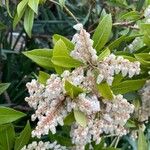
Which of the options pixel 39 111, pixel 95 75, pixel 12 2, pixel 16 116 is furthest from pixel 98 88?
pixel 12 2

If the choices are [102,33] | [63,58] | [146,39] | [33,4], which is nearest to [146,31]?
[146,39]

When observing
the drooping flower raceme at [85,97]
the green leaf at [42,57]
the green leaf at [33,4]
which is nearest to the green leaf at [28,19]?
the green leaf at [33,4]

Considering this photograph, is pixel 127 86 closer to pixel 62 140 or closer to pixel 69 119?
pixel 69 119

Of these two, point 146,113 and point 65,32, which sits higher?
point 65,32

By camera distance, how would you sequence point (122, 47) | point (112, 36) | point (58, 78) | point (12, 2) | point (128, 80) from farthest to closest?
point (12, 2) → point (112, 36) → point (122, 47) → point (128, 80) → point (58, 78)

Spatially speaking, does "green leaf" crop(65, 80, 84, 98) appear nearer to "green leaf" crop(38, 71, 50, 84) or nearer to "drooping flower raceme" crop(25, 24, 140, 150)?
"drooping flower raceme" crop(25, 24, 140, 150)

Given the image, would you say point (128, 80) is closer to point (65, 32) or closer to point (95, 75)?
point (95, 75)

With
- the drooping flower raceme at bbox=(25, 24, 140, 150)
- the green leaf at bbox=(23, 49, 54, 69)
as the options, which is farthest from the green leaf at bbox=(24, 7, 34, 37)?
the drooping flower raceme at bbox=(25, 24, 140, 150)
